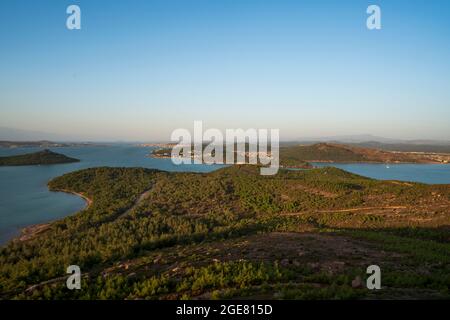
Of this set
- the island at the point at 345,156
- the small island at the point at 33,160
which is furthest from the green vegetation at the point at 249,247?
the island at the point at 345,156

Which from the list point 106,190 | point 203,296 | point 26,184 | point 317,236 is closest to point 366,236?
point 317,236

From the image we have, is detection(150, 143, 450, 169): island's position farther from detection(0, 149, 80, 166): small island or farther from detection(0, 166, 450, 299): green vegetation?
detection(0, 166, 450, 299): green vegetation

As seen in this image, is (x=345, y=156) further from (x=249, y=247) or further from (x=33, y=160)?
(x=249, y=247)

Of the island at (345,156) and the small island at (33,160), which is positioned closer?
the small island at (33,160)

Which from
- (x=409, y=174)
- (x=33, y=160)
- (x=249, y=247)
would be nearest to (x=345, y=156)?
(x=409, y=174)

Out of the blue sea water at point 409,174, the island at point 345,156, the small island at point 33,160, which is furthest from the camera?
the island at point 345,156

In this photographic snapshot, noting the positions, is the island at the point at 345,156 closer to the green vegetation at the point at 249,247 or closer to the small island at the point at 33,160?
the small island at the point at 33,160

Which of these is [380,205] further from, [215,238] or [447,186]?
[215,238]

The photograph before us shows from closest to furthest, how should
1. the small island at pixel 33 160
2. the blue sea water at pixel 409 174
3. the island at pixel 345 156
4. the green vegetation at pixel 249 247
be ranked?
the green vegetation at pixel 249 247 → the blue sea water at pixel 409 174 → the small island at pixel 33 160 → the island at pixel 345 156
